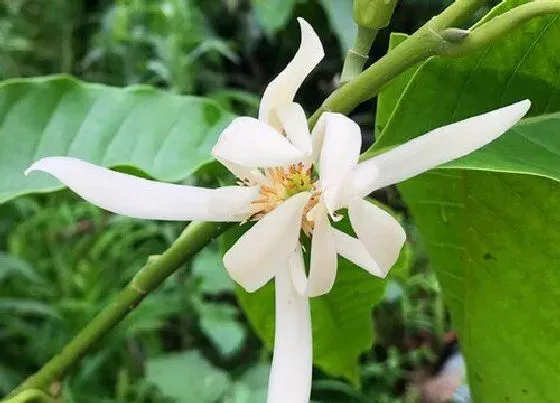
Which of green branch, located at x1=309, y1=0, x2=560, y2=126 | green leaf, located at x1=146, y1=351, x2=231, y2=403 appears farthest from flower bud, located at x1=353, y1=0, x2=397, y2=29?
green leaf, located at x1=146, y1=351, x2=231, y2=403

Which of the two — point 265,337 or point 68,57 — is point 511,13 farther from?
point 68,57

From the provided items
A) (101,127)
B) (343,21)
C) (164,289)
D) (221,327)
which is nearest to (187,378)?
(221,327)

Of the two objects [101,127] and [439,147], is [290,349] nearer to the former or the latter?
[439,147]

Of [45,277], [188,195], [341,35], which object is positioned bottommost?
[188,195]

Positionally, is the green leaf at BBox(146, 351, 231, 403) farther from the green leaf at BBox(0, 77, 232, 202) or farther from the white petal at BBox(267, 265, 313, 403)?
the white petal at BBox(267, 265, 313, 403)

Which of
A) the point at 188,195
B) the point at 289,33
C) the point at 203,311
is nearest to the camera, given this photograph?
the point at 188,195

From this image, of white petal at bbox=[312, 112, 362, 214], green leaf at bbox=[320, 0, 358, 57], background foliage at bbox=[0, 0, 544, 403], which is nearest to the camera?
white petal at bbox=[312, 112, 362, 214]

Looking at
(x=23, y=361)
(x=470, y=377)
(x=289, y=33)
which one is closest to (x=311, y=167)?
(x=470, y=377)
